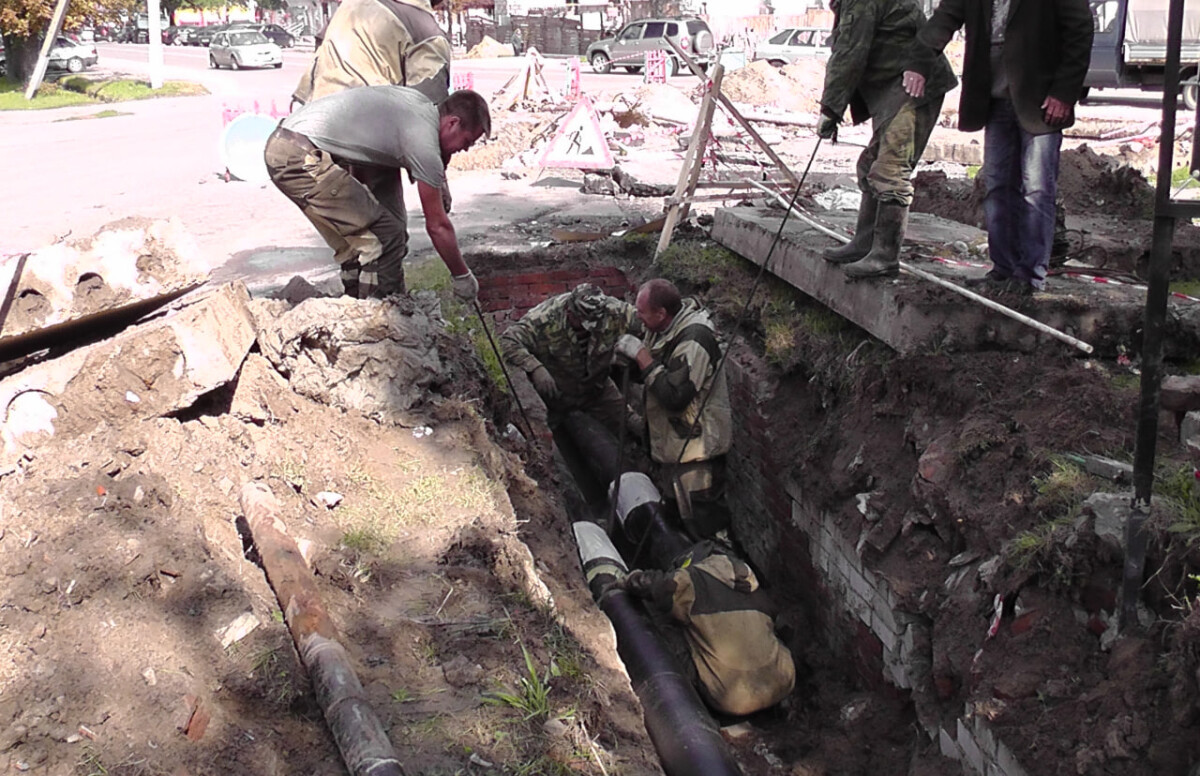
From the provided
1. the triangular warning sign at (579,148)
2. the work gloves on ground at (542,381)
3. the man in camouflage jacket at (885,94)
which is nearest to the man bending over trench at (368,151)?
A: the work gloves on ground at (542,381)

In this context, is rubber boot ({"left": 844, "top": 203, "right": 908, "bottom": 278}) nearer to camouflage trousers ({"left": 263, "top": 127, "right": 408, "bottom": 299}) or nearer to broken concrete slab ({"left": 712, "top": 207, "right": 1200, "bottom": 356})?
broken concrete slab ({"left": 712, "top": 207, "right": 1200, "bottom": 356})

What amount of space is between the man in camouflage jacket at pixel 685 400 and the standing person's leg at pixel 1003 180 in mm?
1712

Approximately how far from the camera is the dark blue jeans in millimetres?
4176

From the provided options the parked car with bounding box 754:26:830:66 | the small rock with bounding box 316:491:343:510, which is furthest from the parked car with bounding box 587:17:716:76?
the small rock with bounding box 316:491:343:510

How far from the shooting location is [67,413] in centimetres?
352

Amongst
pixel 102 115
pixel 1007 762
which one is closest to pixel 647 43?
pixel 102 115

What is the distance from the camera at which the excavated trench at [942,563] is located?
2734 millimetres

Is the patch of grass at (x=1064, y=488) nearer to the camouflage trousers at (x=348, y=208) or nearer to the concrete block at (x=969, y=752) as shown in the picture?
the concrete block at (x=969, y=752)

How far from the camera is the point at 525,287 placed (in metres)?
7.64

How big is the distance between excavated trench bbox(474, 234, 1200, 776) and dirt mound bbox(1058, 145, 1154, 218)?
3.24 m

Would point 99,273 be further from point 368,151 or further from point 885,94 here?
point 885,94

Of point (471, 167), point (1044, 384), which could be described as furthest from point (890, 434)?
point (471, 167)

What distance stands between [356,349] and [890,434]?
8.21 ft

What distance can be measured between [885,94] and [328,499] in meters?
3.24
